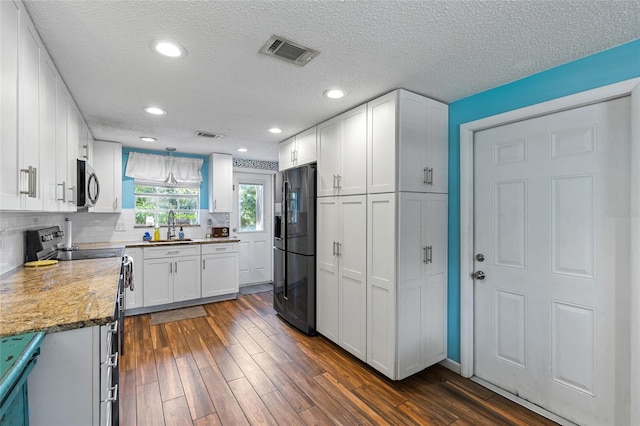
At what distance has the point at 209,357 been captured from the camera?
8.86 ft

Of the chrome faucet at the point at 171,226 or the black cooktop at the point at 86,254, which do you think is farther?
the chrome faucet at the point at 171,226

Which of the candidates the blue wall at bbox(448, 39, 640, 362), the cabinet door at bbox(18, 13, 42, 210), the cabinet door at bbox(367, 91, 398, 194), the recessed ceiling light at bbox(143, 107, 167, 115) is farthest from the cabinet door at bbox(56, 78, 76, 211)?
the blue wall at bbox(448, 39, 640, 362)

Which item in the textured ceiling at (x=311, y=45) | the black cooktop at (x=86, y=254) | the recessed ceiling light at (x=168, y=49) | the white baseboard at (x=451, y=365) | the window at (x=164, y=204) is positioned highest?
the textured ceiling at (x=311, y=45)

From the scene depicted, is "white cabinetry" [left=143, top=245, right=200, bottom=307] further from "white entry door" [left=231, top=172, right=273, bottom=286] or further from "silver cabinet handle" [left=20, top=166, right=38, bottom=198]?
"silver cabinet handle" [left=20, top=166, right=38, bottom=198]

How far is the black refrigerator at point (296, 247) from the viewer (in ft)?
10.4

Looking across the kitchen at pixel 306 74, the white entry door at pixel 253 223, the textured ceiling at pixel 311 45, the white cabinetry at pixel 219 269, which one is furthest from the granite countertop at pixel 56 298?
the white entry door at pixel 253 223

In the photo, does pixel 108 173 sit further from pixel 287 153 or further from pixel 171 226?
pixel 287 153

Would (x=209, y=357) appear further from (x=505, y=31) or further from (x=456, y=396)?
(x=505, y=31)

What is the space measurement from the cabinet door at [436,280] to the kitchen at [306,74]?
68mm

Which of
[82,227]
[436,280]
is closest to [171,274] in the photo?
[82,227]

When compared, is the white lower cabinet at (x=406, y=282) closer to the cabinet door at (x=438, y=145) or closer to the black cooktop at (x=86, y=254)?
the cabinet door at (x=438, y=145)

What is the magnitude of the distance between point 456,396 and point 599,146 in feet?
6.25

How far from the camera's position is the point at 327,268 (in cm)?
301

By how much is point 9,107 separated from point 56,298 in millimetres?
866
